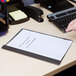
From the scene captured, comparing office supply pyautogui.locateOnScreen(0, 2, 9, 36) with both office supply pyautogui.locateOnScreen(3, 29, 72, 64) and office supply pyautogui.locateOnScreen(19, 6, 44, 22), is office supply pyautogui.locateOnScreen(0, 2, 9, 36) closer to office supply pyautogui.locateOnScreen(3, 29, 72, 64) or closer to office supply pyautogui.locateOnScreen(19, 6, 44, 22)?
office supply pyautogui.locateOnScreen(3, 29, 72, 64)

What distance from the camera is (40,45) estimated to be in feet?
2.93

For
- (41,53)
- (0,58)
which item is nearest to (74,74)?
(41,53)

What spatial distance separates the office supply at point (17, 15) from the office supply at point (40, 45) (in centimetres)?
17

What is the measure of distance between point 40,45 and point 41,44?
0.03ft

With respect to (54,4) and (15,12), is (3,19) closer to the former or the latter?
(15,12)

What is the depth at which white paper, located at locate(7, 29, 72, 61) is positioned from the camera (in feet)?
2.78

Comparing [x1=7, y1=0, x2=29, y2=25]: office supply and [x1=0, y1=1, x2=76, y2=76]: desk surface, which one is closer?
[x1=0, y1=1, x2=76, y2=76]: desk surface

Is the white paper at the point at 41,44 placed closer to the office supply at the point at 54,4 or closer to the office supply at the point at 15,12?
the office supply at the point at 15,12

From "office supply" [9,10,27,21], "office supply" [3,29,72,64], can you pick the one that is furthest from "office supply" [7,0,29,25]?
"office supply" [3,29,72,64]

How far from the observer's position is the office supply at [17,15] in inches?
43.9

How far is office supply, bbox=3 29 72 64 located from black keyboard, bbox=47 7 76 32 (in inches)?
4.7

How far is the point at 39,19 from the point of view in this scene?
1.12 metres

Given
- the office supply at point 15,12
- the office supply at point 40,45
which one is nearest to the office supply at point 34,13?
the office supply at point 15,12

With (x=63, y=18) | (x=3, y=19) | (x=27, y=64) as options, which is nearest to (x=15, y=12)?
(x=3, y=19)
